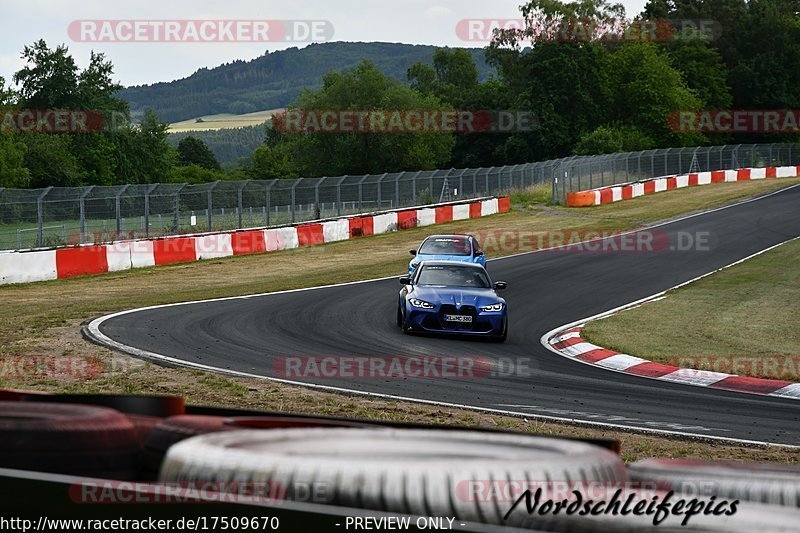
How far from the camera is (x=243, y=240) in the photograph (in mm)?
31656

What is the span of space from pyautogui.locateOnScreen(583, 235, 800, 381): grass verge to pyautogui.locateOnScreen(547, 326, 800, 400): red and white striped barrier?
8.7 inches

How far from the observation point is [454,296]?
53.9ft

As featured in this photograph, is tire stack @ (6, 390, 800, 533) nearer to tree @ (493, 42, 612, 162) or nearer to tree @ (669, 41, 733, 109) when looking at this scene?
tree @ (493, 42, 612, 162)

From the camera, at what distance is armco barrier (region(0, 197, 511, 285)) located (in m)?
24.1

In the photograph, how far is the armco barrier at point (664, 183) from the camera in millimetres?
49375

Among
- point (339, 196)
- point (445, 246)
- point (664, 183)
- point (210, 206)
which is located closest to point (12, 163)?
point (339, 196)

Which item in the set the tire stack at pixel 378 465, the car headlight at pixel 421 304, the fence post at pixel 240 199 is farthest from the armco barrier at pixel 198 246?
the tire stack at pixel 378 465

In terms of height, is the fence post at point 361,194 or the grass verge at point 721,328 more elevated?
the fence post at point 361,194

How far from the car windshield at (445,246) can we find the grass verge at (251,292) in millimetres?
2871

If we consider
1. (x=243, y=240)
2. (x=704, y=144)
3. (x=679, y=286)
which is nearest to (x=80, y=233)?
(x=243, y=240)

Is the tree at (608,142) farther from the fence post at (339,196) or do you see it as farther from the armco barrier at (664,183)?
the fence post at (339,196)

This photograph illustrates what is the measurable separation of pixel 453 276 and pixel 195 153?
156111 millimetres

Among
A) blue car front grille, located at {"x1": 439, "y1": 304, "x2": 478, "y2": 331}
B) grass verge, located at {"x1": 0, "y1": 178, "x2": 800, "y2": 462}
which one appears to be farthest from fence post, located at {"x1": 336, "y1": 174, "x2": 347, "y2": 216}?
blue car front grille, located at {"x1": 439, "y1": 304, "x2": 478, "y2": 331}

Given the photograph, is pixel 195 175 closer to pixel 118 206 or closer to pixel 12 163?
pixel 12 163
